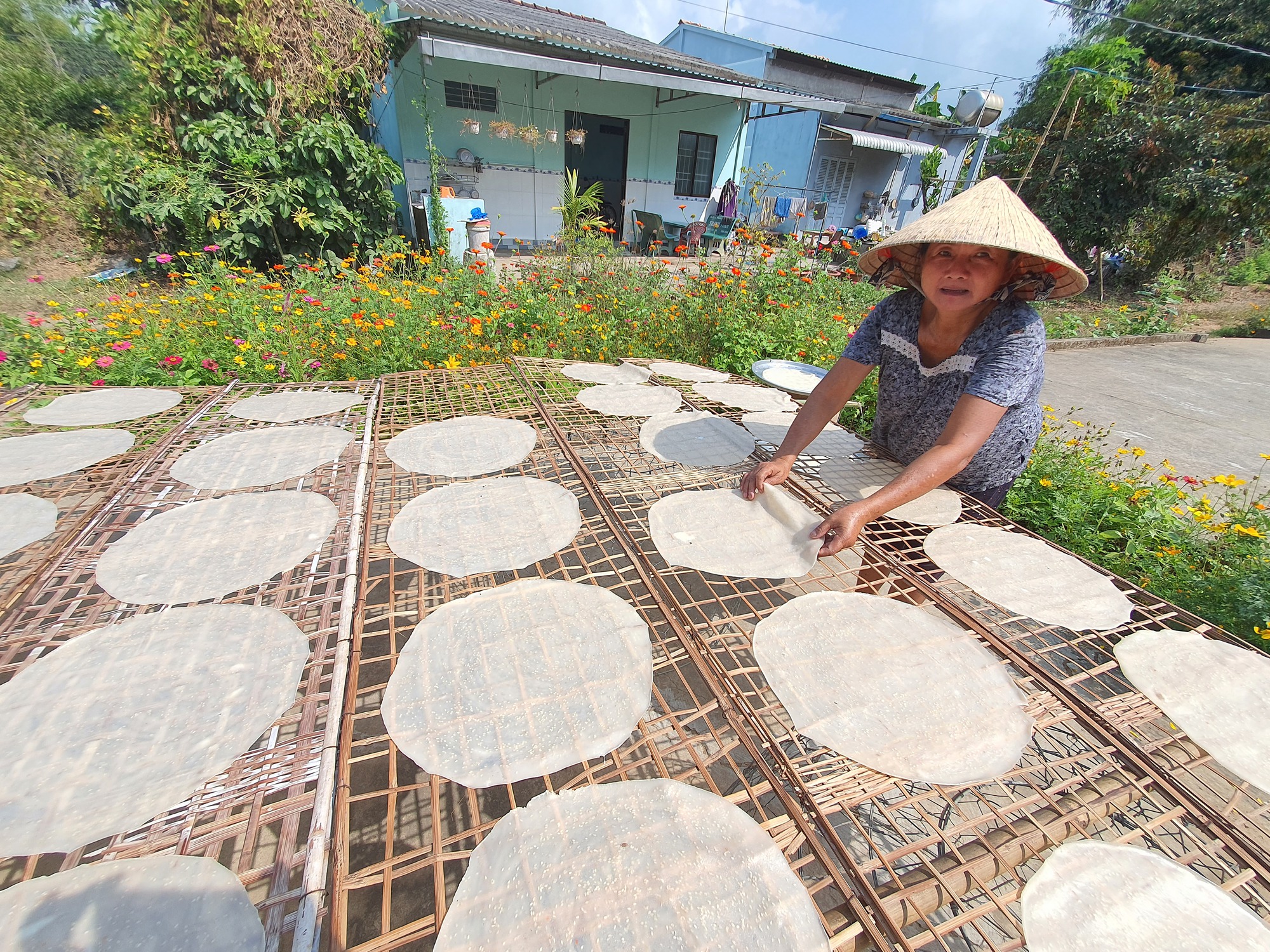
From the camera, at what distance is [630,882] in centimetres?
68

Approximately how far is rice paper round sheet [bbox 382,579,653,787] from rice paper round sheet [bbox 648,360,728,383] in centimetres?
158

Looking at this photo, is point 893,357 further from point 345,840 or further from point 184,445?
point 184,445

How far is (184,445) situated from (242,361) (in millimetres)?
1194

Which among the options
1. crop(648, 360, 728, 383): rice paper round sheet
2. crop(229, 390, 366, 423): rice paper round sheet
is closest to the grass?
crop(648, 360, 728, 383): rice paper round sheet

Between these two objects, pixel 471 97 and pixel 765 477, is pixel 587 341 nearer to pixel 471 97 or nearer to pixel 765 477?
pixel 765 477

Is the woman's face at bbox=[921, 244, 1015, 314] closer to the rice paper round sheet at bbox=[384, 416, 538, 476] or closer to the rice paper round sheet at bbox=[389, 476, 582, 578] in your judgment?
the rice paper round sheet at bbox=[389, 476, 582, 578]

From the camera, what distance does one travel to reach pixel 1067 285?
145 cm

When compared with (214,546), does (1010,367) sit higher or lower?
higher

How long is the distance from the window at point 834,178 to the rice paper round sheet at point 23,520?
1485 cm

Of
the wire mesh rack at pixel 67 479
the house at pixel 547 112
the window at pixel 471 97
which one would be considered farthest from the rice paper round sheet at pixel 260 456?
the window at pixel 471 97

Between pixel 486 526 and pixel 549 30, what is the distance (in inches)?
348

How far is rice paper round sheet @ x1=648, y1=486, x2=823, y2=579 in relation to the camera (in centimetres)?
126

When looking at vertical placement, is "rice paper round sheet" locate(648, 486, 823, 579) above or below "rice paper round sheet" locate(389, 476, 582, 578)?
above

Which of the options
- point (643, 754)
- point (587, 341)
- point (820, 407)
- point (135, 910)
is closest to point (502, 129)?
point (587, 341)
